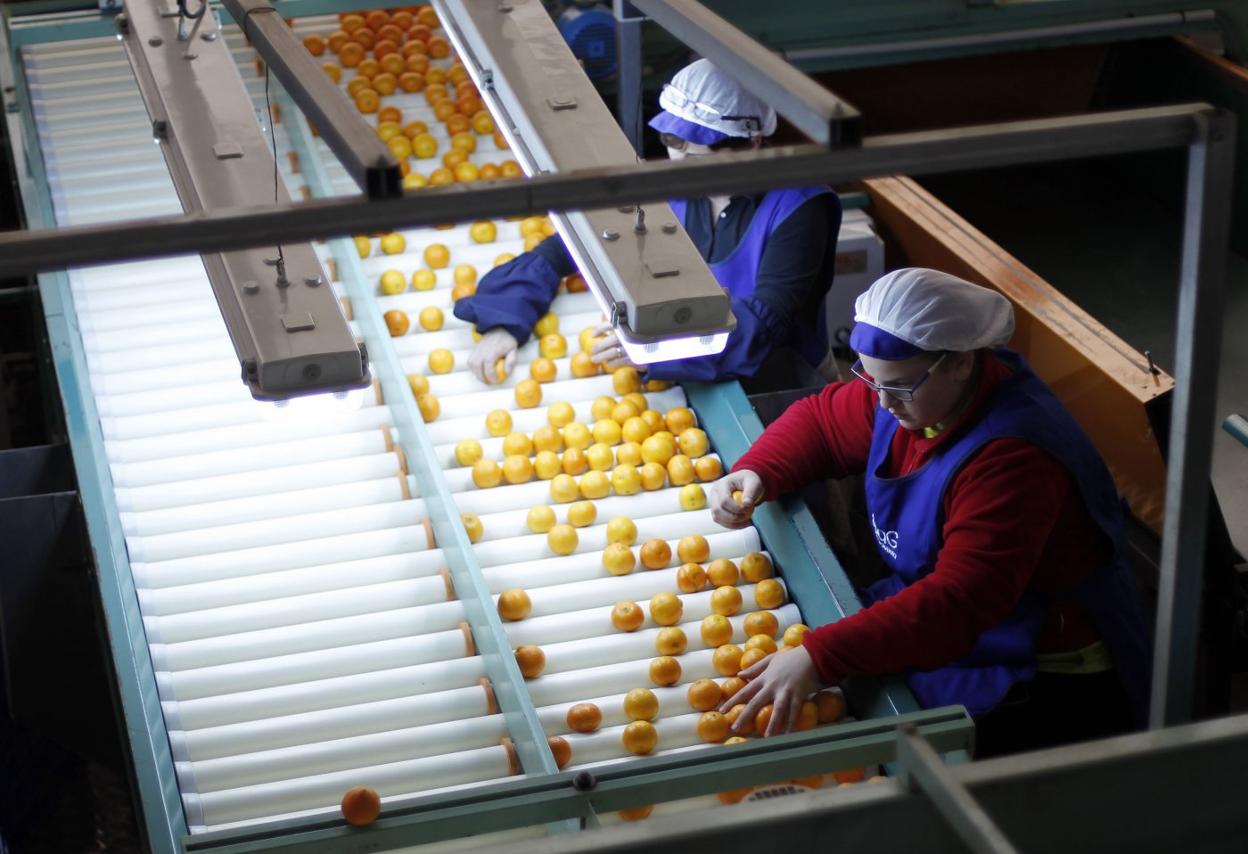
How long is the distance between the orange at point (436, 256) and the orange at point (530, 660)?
1840 millimetres

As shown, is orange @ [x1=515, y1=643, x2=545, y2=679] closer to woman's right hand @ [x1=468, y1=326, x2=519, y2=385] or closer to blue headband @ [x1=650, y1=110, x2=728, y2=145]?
woman's right hand @ [x1=468, y1=326, x2=519, y2=385]

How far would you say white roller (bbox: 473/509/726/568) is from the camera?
4305 mm

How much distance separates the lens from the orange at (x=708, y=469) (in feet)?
14.9

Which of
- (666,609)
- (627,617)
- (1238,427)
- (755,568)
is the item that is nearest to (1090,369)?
(1238,427)

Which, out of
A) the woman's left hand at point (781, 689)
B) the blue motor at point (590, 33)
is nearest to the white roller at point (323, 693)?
the woman's left hand at point (781, 689)

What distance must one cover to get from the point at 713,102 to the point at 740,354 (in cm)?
79

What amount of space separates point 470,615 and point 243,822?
827 mm

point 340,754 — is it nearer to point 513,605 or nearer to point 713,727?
point 513,605

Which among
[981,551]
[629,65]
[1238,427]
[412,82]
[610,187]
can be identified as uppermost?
[610,187]

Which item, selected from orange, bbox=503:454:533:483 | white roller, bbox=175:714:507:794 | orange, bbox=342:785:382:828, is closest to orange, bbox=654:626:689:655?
white roller, bbox=175:714:507:794

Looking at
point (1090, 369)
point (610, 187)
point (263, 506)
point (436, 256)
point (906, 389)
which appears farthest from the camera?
point (436, 256)

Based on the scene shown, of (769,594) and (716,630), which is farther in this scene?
(769,594)

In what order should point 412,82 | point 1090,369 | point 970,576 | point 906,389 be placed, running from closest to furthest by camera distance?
1. point 970,576
2. point 906,389
3. point 1090,369
4. point 412,82

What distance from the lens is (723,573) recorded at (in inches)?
166
